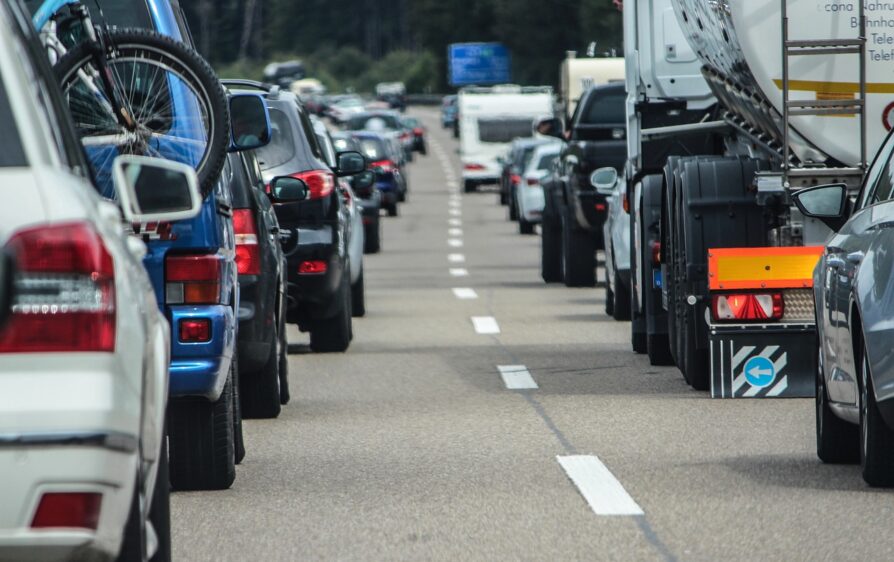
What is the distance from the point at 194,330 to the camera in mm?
8000

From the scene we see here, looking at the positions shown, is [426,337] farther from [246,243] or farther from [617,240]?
[246,243]

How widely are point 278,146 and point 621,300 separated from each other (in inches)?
203

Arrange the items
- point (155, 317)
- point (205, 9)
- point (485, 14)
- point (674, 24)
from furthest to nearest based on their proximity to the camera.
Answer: point (205, 9)
point (485, 14)
point (674, 24)
point (155, 317)

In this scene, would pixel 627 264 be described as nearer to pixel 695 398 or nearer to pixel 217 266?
pixel 695 398

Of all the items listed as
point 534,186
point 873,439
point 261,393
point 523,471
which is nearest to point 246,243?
point 261,393

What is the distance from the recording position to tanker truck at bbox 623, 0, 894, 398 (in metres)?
11.8

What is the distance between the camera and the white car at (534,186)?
118 feet

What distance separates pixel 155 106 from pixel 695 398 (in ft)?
15.8

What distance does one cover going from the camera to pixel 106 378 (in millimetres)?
4578

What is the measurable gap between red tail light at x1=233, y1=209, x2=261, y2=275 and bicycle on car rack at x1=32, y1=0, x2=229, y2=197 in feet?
8.40

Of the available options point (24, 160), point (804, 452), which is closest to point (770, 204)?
point (804, 452)

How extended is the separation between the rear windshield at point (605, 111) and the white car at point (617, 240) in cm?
509

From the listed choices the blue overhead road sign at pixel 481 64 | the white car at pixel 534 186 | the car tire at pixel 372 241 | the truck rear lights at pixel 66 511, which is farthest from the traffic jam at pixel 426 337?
the blue overhead road sign at pixel 481 64

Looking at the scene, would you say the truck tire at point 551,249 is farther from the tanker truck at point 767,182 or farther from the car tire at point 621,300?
the tanker truck at point 767,182
